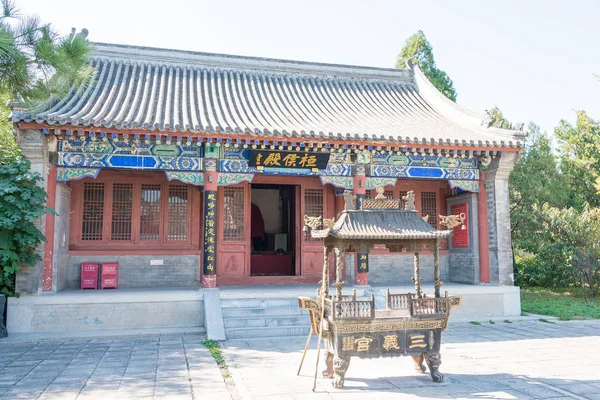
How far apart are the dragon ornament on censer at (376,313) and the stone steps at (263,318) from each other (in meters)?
2.29

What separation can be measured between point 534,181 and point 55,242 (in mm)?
12711

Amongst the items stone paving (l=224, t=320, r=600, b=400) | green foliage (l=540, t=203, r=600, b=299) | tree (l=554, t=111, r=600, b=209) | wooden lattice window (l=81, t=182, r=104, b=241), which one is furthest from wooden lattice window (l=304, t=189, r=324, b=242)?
tree (l=554, t=111, r=600, b=209)

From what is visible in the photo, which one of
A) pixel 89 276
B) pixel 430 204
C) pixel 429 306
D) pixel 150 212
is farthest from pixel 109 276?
pixel 430 204

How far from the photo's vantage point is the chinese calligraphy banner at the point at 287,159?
8703mm

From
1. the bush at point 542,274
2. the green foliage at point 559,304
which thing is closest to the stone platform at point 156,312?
the green foliage at point 559,304

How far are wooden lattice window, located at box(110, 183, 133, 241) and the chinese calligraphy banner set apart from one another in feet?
9.04

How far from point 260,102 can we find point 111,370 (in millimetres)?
7012

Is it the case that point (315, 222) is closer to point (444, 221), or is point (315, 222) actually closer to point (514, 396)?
point (444, 221)

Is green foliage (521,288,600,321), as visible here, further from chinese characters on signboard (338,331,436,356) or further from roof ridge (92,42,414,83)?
roof ridge (92,42,414,83)

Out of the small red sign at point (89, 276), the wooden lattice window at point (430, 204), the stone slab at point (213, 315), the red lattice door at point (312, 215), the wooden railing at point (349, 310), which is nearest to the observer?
the wooden railing at point (349, 310)

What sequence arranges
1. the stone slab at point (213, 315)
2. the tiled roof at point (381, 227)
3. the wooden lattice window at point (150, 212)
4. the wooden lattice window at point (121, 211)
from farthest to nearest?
1. the wooden lattice window at point (150, 212)
2. the wooden lattice window at point (121, 211)
3. the stone slab at point (213, 315)
4. the tiled roof at point (381, 227)

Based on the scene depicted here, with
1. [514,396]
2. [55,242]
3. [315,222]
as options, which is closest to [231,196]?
[55,242]

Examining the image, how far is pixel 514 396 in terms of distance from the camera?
441 centimetres

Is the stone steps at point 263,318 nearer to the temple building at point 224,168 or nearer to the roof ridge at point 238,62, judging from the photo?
the temple building at point 224,168
